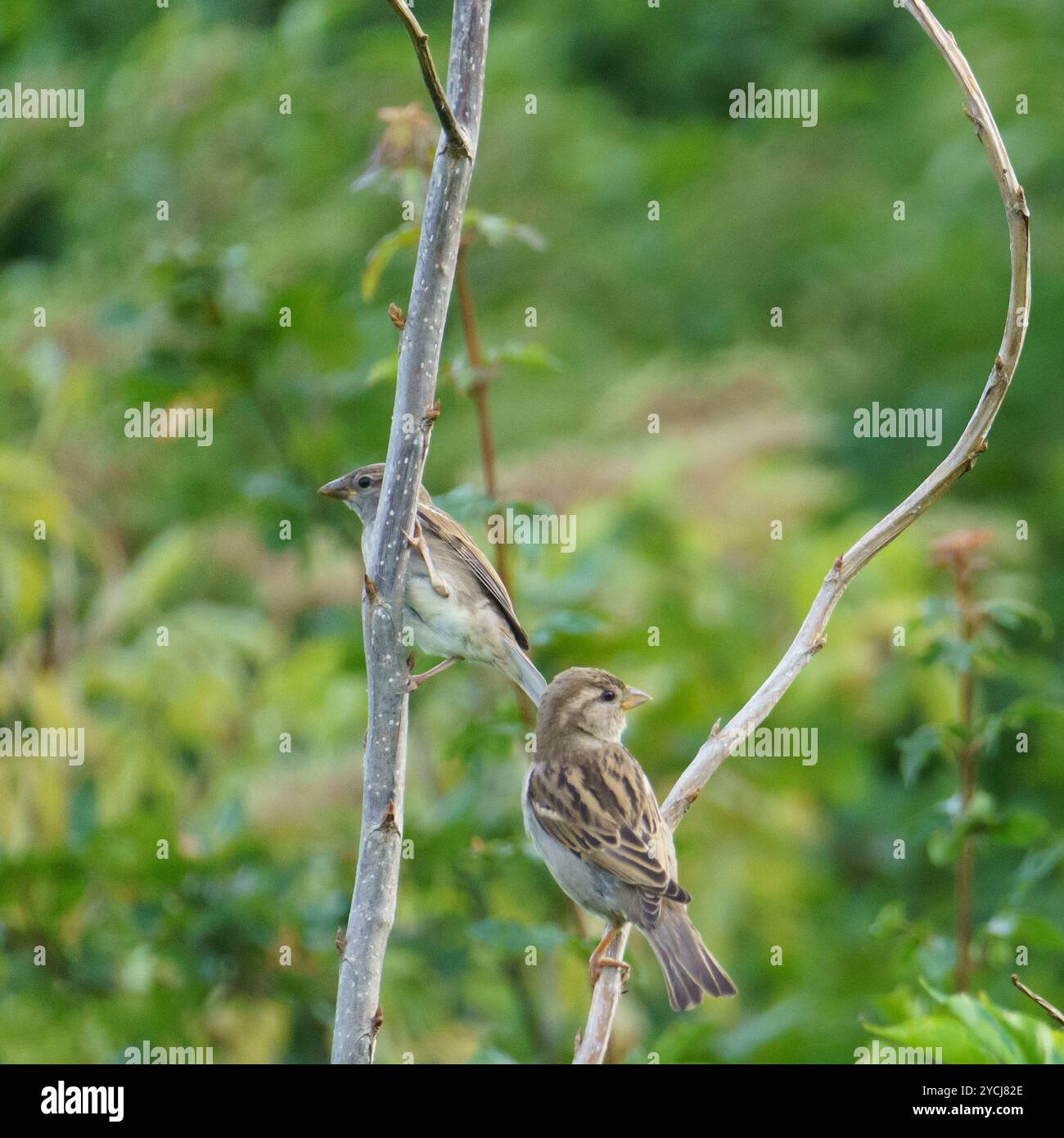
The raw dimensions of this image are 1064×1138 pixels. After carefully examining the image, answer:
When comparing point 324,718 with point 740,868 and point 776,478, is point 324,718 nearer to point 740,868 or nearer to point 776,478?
point 740,868

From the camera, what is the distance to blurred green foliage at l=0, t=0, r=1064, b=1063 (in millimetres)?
3904

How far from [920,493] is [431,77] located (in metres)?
0.84

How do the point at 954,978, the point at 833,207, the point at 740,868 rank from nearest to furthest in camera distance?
the point at 954,978 → the point at 740,868 → the point at 833,207

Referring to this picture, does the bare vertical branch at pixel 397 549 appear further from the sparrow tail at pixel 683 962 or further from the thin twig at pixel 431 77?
the sparrow tail at pixel 683 962

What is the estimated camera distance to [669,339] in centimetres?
727

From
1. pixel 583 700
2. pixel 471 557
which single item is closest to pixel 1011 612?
pixel 583 700

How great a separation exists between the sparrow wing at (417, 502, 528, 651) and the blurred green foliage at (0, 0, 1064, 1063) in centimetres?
10

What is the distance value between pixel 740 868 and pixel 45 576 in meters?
2.89

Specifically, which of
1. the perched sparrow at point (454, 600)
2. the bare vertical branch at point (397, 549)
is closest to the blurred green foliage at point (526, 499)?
the perched sparrow at point (454, 600)

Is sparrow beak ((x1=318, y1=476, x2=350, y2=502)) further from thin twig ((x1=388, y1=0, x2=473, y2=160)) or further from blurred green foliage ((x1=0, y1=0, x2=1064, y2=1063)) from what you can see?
thin twig ((x1=388, y1=0, x2=473, y2=160))

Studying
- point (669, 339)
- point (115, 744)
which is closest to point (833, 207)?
point (669, 339)

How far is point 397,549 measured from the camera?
1.84 m

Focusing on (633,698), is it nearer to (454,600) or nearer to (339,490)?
(454,600)

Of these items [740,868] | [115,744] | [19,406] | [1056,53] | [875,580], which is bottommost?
[740,868]
